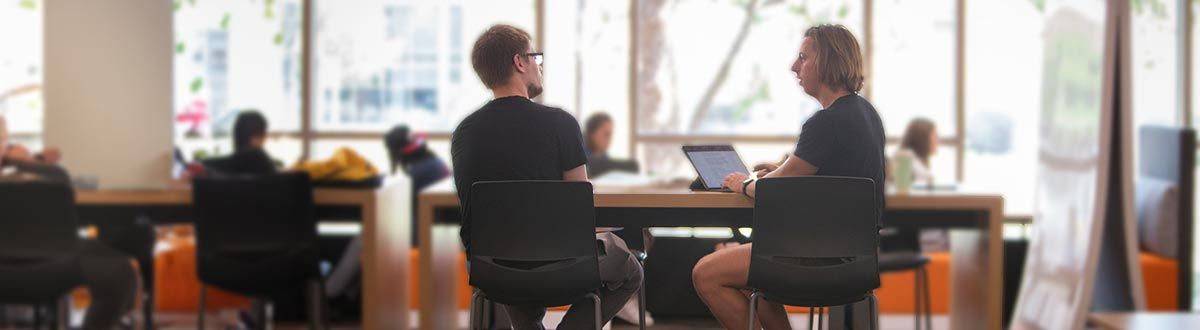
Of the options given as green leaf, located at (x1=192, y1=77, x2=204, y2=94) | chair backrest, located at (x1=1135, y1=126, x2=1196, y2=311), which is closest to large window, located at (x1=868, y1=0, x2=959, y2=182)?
chair backrest, located at (x1=1135, y1=126, x2=1196, y2=311)

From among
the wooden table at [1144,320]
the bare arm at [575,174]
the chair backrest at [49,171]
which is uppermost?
the bare arm at [575,174]

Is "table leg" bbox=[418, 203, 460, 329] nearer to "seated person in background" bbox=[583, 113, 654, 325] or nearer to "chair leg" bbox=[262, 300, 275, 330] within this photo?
"chair leg" bbox=[262, 300, 275, 330]

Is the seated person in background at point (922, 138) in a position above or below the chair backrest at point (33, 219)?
above

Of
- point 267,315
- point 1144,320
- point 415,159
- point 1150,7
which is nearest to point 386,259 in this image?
point 267,315

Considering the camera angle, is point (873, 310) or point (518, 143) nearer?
point (518, 143)

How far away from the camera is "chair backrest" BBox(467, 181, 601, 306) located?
124 inches

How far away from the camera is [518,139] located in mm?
3264

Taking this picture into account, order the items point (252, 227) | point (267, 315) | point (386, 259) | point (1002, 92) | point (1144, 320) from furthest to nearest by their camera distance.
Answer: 1. point (1002, 92)
2. point (267, 315)
3. point (386, 259)
4. point (1144, 320)
5. point (252, 227)

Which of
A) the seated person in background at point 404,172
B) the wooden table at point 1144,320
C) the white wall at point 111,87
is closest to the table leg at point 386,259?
the seated person in background at point 404,172

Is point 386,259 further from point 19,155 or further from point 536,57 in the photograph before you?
point 536,57

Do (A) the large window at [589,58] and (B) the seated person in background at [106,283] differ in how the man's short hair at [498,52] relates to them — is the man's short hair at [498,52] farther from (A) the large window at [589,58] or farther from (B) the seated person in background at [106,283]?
(A) the large window at [589,58]

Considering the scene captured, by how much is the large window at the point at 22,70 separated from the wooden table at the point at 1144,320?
5.79 meters

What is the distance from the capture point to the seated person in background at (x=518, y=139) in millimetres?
3268

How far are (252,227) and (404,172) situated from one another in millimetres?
1505
